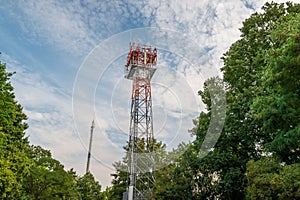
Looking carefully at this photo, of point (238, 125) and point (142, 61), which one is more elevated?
point (142, 61)

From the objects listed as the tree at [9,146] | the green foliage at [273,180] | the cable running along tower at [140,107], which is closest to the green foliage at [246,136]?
the green foliage at [273,180]

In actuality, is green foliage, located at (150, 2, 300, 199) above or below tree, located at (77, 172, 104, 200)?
below

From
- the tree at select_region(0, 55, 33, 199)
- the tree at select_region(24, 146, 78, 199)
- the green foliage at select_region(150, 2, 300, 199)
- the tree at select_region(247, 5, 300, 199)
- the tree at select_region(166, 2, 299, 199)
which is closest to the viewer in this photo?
the tree at select_region(247, 5, 300, 199)

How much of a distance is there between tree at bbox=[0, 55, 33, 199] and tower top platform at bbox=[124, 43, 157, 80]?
6661mm

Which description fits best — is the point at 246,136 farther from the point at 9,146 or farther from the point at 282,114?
the point at 9,146

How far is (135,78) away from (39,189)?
405 inches

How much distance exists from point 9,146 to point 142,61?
8.59 metres

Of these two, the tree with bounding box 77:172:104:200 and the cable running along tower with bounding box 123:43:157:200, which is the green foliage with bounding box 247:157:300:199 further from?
the tree with bounding box 77:172:104:200

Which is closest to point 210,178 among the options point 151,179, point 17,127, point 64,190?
point 151,179

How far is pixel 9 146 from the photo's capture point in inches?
596

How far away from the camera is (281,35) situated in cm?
817

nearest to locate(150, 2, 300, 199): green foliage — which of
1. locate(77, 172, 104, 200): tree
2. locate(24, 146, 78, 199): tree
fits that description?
locate(24, 146, 78, 199): tree

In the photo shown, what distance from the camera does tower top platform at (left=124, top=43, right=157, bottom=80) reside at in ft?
60.5

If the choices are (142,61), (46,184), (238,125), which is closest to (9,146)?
(46,184)
